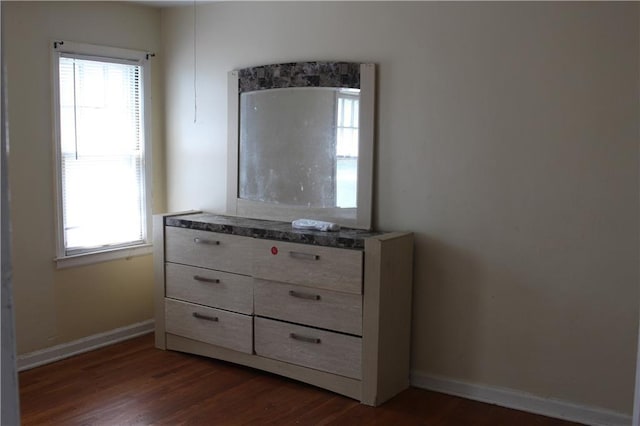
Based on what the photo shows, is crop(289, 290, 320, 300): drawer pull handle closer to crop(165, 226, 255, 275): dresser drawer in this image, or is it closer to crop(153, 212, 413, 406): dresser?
crop(153, 212, 413, 406): dresser

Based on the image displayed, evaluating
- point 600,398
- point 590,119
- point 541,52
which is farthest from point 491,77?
point 600,398

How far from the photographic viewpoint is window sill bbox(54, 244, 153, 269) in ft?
13.5

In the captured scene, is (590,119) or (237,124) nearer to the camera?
(590,119)

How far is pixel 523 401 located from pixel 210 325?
1.87m

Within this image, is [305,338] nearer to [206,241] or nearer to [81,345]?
[206,241]

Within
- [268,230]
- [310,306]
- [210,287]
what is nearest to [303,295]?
[310,306]

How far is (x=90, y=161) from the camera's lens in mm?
4238

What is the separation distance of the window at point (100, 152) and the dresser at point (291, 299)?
0.39 meters

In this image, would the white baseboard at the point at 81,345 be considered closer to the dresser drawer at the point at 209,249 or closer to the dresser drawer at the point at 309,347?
the dresser drawer at the point at 209,249

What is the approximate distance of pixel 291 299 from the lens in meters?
3.65

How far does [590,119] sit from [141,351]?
3.04 meters

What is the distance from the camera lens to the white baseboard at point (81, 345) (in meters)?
3.95

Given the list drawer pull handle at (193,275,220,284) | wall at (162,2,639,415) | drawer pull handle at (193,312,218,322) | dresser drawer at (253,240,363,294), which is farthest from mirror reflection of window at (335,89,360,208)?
drawer pull handle at (193,312,218,322)

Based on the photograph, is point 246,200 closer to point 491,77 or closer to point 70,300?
point 70,300
